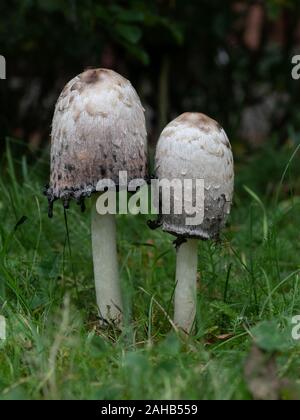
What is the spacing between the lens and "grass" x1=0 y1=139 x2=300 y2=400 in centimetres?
176

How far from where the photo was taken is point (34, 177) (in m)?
3.42

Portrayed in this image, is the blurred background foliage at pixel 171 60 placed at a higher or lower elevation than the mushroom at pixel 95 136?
higher

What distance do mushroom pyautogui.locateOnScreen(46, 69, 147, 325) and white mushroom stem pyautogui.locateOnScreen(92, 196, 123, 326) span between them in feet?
0.76

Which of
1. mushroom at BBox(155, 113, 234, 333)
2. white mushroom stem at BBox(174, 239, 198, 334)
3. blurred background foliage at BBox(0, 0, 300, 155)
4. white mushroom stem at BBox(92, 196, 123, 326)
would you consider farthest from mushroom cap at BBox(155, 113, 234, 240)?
blurred background foliage at BBox(0, 0, 300, 155)

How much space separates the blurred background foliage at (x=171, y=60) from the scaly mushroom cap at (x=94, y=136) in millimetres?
1585

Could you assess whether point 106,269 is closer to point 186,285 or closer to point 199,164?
point 186,285

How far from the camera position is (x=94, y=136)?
2.10m

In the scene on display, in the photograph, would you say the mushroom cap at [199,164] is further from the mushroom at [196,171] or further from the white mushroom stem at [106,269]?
the white mushroom stem at [106,269]

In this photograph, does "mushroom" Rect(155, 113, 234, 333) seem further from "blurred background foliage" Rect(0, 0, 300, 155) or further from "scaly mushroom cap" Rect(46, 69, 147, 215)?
"blurred background foliage" Rect(0, 0, 300, 155)

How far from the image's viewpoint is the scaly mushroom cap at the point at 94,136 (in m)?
2.10

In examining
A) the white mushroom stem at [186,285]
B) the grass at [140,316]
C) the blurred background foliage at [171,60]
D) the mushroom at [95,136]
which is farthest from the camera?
the blurred background foliage at [171,60]

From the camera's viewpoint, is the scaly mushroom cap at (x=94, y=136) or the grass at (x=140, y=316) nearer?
the grass at (x=140, y=316)

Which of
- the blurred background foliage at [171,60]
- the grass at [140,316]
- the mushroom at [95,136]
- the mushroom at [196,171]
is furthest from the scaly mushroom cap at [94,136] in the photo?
the blurred background foliage at [171,60]

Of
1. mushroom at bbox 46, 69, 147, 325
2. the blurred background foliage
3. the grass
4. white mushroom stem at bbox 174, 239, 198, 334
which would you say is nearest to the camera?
the grass
